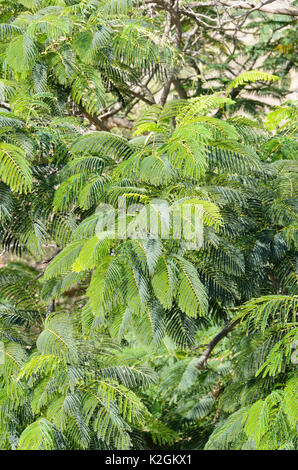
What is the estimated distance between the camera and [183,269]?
7.16ft

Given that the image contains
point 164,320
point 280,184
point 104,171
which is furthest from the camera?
point 280,184

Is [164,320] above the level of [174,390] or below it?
above

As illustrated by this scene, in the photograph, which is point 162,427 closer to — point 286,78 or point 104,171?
point 104,171

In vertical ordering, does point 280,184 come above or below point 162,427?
above

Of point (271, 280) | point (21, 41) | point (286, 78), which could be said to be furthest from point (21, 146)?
point (286, 78)

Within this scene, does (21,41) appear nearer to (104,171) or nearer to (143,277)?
(104,171)

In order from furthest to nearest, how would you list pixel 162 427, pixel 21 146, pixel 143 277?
pixel 162 427
pixel 21 146
pixel 143 277

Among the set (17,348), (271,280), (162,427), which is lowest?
(162,427)

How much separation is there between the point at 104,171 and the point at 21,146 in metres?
0.43

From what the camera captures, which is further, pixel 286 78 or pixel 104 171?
pixel 286 78
